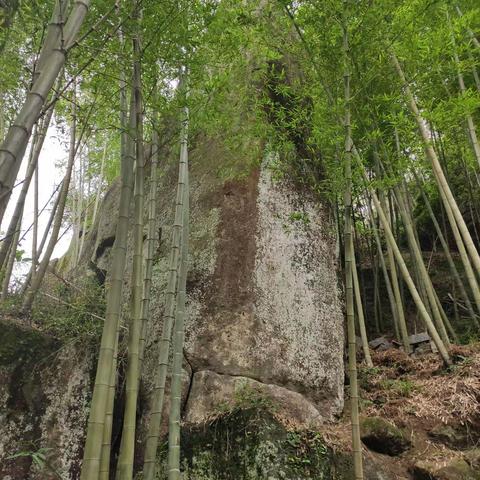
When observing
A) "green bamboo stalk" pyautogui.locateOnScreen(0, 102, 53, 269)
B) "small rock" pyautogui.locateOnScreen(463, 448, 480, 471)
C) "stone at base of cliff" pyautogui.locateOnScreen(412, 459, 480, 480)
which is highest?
"green bamboo stalk" pyautogui.locateOnScreen(0, 102, 53, 269)

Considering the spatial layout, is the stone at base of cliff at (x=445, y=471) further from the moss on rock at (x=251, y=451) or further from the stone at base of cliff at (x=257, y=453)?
the moss on rock at (x=251, y=451)

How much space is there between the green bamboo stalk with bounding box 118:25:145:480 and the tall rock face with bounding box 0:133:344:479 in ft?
2.71

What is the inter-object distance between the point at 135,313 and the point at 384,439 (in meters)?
2.00

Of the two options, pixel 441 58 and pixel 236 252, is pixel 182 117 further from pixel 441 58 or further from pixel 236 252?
pixel 441 58

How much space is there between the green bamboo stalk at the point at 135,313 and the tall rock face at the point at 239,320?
82cm

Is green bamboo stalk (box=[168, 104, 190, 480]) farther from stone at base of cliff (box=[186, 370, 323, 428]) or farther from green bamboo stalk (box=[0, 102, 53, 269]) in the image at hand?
green bamboo stalk (box=[0, 102, 53, 269])

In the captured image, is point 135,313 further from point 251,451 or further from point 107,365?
point 251,451

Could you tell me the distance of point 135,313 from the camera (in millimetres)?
2475

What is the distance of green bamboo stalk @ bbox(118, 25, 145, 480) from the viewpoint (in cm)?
233

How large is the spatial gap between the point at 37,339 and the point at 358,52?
9.85 feet

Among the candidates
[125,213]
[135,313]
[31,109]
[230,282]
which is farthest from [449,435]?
[31,109]

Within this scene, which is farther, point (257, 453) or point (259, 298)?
point (259, 298)

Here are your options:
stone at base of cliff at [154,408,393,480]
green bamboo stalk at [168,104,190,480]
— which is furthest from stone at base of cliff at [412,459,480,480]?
green bamboo stalk at [168,104,190,480]

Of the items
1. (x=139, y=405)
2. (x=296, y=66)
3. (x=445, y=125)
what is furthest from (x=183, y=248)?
(x=296, y=66)
